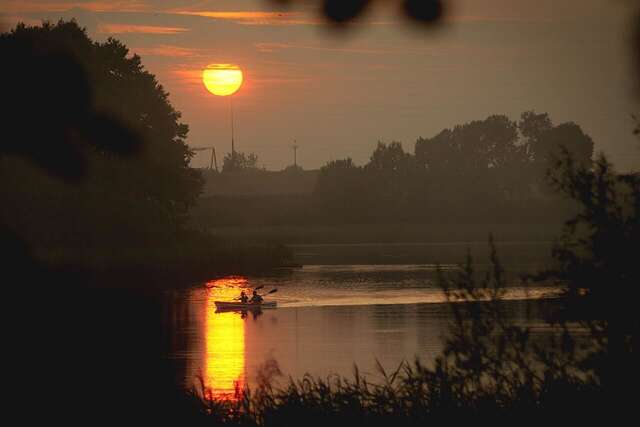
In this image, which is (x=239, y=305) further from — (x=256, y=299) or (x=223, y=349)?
(x=223, y=349)

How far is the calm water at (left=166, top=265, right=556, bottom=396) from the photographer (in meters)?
31.6

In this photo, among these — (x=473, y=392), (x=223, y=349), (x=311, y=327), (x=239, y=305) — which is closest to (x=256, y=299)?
(x=239, y=305)

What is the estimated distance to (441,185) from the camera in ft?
413

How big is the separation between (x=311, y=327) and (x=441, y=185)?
8604cm

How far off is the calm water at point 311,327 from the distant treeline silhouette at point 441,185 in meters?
56.8

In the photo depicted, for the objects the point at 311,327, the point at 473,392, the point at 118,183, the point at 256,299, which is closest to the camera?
the point at 473,392

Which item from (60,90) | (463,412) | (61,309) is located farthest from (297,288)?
(60,90)

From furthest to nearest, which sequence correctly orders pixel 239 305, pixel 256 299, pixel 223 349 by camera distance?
pixel 239 305 → pixel 256 299 → pixel 223 349

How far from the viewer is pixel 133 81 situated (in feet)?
217

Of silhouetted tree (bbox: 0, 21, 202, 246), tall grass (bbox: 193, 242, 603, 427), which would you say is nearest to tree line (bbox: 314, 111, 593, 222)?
silhouetted tree (bbox: 0, 21, 202, 246)

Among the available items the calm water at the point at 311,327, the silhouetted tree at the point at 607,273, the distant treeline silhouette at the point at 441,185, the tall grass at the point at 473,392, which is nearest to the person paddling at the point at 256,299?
the calm water at the point at 311,327

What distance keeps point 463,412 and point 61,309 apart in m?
37.9

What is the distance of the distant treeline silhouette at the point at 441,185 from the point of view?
123375mm

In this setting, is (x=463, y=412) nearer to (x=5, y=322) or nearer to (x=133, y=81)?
(x=5, y=322)
